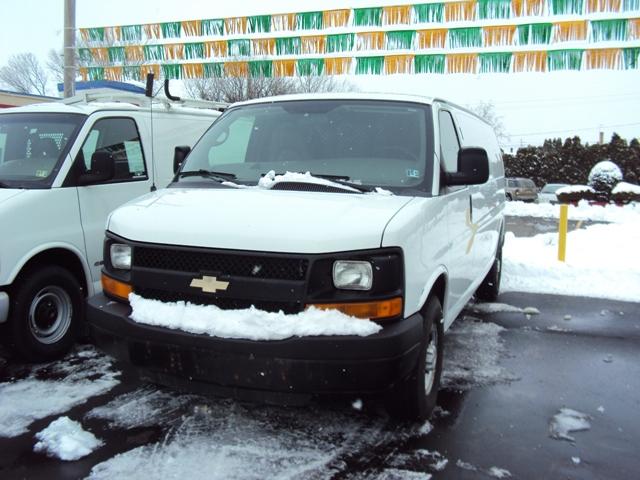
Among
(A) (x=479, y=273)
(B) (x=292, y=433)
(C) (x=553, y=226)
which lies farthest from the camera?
(C) (x=553, y=226)

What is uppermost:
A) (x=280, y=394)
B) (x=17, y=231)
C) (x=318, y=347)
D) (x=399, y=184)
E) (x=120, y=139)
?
(x=120, y=139)

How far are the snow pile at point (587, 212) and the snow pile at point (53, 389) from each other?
14875 mm

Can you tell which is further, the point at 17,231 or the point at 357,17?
the point at 357,17

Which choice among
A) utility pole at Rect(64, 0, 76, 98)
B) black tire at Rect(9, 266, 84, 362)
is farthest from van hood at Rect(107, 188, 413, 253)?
utility pole at Rect(64, 0, 76, 98)

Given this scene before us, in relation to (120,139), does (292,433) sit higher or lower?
lower

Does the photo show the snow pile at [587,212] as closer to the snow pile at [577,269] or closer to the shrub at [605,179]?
the shrub at [605,179]

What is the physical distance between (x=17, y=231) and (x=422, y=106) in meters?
3.18

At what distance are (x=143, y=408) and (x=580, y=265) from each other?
7010 mm

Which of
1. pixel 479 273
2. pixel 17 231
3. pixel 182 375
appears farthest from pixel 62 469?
pixel 479 273

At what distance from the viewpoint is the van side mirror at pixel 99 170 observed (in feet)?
15.6

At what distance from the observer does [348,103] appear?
414 cm

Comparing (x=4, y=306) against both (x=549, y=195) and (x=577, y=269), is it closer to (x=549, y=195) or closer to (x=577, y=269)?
(x=577, y=269)

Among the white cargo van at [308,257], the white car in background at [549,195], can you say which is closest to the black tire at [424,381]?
the white cargo van at [308,257]

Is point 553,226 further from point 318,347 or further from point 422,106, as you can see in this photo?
point 318,347
